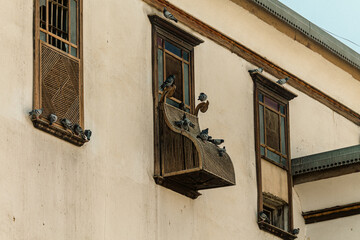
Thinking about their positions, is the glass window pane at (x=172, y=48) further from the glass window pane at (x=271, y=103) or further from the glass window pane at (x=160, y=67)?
the glass window pane at (x=271, y=103)

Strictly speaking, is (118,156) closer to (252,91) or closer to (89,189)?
(89,189)

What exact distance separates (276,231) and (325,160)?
5.90 feet

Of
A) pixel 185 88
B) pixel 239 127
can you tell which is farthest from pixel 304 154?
pixel 185 88

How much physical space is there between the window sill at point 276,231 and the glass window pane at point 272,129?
5.16 ft

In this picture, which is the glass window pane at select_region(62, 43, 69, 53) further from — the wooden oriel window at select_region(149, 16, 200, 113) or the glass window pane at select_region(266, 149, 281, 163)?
the glass window pane at select_region(266, 149, 281, 163)

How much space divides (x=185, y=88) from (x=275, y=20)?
145 inches

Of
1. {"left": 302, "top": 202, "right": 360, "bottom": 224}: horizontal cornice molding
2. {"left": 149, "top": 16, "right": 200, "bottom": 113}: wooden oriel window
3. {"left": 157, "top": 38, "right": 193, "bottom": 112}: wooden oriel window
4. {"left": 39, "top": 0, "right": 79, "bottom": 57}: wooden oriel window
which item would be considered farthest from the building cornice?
{"left": 39, "top": 0, "right": 79, "bottom": 57}: wooden oriel window

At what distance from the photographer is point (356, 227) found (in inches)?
918

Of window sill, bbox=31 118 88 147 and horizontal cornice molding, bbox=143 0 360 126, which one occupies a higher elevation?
horizontal cornice molding, bbox=143 0 360 126

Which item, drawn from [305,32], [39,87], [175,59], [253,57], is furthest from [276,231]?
[39,87]

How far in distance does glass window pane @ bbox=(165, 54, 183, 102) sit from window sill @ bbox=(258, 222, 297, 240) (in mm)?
2852

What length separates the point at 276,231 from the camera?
22594 millimetres

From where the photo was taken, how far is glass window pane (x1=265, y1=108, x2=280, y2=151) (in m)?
23.3

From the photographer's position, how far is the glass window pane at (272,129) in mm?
23266
